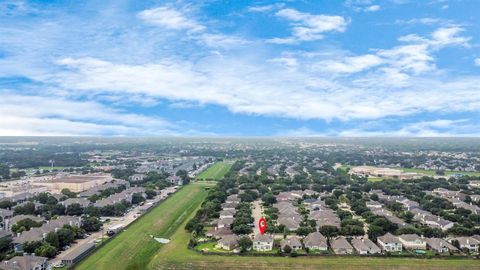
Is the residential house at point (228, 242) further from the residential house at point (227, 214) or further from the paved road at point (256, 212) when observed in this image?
the residential house at point (227, 214)

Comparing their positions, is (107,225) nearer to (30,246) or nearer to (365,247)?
(30,246)

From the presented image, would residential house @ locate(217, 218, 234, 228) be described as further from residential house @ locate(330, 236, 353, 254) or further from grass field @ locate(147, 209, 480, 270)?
residential house @ locate(330, 236, 353, 254)

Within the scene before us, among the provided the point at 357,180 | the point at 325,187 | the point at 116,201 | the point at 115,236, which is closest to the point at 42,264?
the point at 115,236

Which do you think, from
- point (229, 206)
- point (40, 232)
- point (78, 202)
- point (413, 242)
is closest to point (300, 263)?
point (413, 242)

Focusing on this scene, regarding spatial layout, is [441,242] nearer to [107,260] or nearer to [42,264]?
[107,260]

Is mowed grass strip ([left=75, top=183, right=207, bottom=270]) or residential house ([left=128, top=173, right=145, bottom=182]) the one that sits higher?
residential house ([left=128, top=173, right=145, bottom=182])

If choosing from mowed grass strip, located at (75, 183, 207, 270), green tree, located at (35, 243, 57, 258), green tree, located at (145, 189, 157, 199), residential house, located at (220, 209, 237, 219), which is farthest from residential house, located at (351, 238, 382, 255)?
green tree, located at (145, 189, 157, 199)
